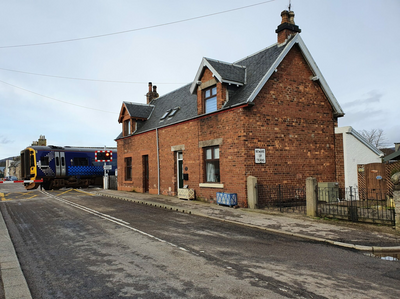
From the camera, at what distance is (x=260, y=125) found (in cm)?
1484

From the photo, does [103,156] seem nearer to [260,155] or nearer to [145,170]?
[145,170]

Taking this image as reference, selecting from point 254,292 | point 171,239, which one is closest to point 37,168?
point 171,239

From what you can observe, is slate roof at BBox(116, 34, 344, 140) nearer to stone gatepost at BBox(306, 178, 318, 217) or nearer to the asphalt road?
stone gatepost at BBox(306, 178, 318, 217)

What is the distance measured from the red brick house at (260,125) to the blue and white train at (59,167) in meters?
14.4

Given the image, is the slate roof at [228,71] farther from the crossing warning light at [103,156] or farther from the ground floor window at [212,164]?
the crossing warning light at [103,156]

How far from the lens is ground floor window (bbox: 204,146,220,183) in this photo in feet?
53.5

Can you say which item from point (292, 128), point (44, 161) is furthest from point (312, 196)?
point (44, 161)

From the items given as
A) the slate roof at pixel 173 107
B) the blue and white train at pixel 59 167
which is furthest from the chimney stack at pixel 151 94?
the blue and white train at pixel 59 167

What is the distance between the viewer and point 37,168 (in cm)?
2745

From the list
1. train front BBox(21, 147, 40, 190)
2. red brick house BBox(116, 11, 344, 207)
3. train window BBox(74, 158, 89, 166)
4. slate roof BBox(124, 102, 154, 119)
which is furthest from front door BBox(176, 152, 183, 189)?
train front BBox(21, 147, 40, 190)

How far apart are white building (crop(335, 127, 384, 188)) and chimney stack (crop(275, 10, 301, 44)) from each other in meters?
5.95

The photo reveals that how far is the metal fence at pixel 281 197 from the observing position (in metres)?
14.4

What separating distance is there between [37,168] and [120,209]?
16623 mm

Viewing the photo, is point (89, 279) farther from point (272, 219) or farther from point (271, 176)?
point (271, 176)
